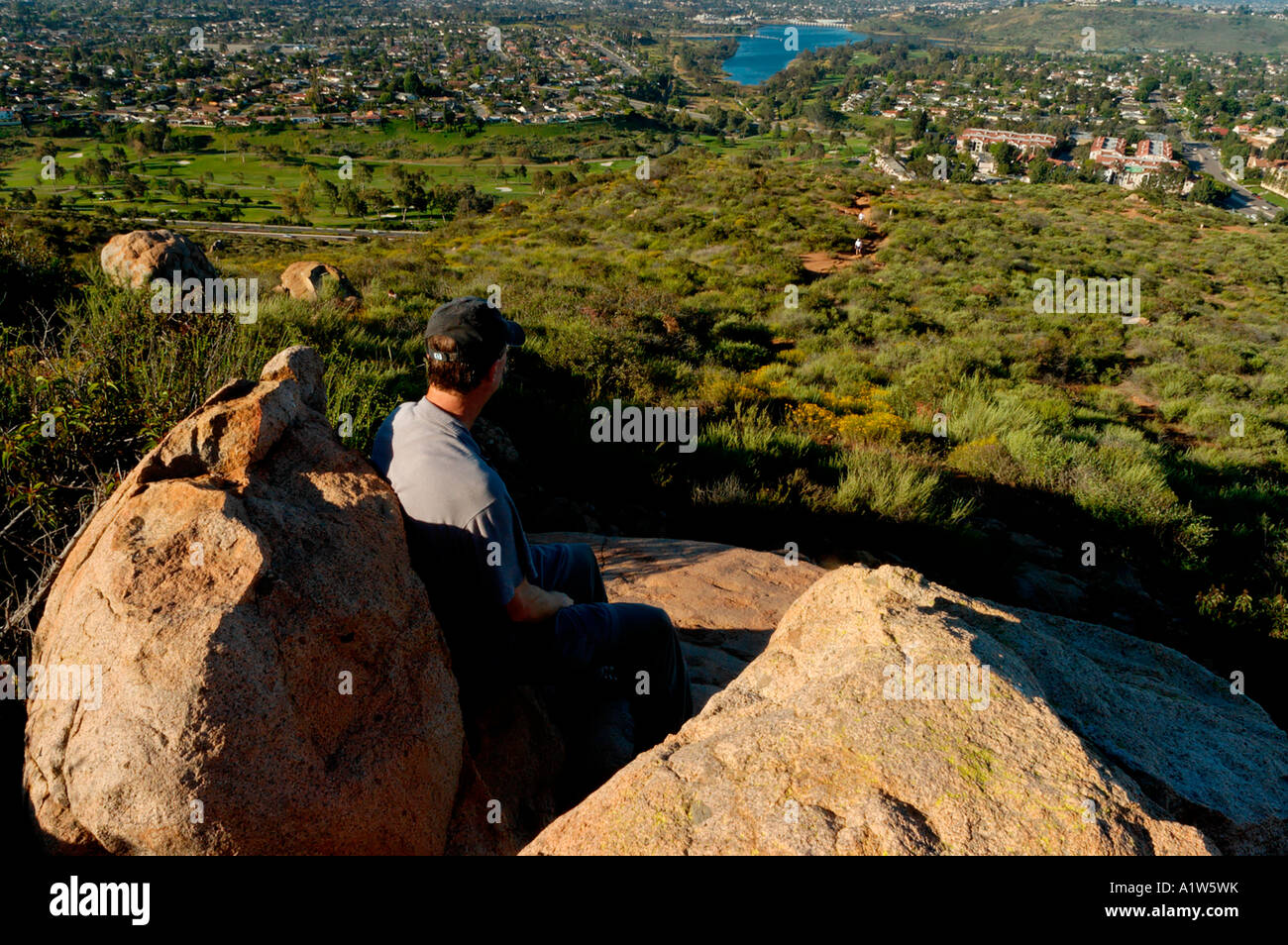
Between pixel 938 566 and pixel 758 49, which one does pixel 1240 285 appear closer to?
pixel 938 566

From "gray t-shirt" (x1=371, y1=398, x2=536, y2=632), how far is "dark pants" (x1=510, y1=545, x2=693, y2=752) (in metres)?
0.25

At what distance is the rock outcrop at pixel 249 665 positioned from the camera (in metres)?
1.78

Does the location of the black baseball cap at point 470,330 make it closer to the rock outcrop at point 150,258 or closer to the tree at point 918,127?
the rock outcrop at point 150,258

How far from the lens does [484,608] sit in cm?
268

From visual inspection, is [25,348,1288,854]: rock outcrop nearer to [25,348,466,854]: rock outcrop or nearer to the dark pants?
[25,348,466,854]: rock outcrop

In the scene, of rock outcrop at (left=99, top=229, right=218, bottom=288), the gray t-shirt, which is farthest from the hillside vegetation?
the gray t-shirt

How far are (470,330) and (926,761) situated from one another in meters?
2.23

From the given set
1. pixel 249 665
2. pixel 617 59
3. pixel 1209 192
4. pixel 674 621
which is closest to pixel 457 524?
pixel 249 665

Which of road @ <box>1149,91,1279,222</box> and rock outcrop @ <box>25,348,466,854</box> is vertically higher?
road @ <box>1149,91,1279,222</box>

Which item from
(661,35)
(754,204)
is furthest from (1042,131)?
(661,35)

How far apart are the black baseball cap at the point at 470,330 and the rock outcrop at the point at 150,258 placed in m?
8.55

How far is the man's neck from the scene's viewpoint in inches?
112

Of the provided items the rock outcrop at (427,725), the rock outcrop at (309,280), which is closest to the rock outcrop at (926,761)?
the rock outcrop at (427,725)

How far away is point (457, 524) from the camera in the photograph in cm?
258
